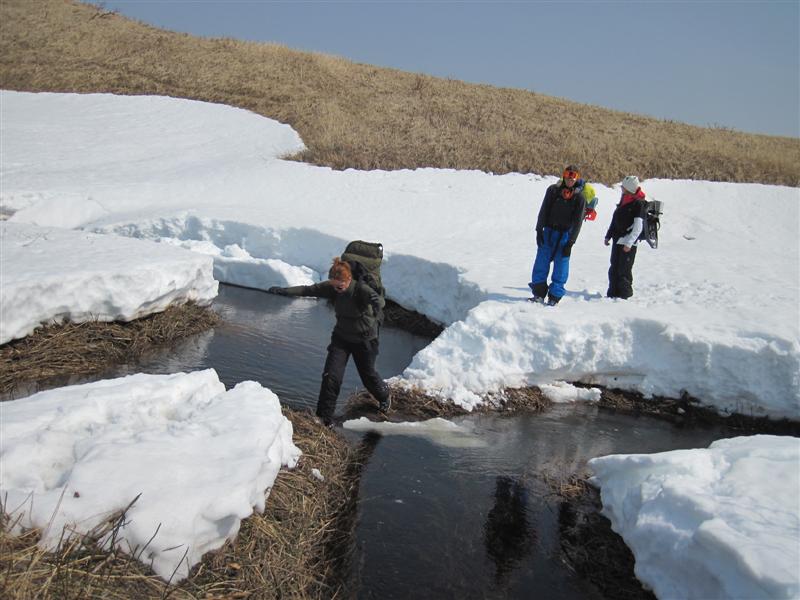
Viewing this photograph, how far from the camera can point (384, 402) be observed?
23.5ft

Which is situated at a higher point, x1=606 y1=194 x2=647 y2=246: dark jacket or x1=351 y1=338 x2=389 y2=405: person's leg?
x1=606 y1=194 x2=647 y2=246: dark jacket

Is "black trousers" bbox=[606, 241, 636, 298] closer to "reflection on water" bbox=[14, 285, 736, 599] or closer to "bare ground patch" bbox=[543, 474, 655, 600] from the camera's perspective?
"reflection on water" bbox=[14, 285, 736, 599]

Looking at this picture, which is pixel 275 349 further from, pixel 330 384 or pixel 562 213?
pixel 562 213

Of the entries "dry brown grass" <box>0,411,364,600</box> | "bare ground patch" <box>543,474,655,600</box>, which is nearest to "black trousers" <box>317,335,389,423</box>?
"dry brown grass" <box>0,411,364,600</box>

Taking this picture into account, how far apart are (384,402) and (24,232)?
639 cm

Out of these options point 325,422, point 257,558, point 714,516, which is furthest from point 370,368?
point 714,516

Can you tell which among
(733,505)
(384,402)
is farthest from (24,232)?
(733,505)

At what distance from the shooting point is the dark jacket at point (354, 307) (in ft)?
21.0

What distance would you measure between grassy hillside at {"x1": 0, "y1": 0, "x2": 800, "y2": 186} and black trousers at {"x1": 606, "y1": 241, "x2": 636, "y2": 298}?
367 inches

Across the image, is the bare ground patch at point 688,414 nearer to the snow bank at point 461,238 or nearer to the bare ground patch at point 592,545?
the snow bank at point 461,238

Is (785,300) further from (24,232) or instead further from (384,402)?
(24,232)

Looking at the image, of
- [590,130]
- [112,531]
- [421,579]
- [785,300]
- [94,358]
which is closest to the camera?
[112,531]

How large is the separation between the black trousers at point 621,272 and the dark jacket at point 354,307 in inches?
197

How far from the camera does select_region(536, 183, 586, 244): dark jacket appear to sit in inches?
364
